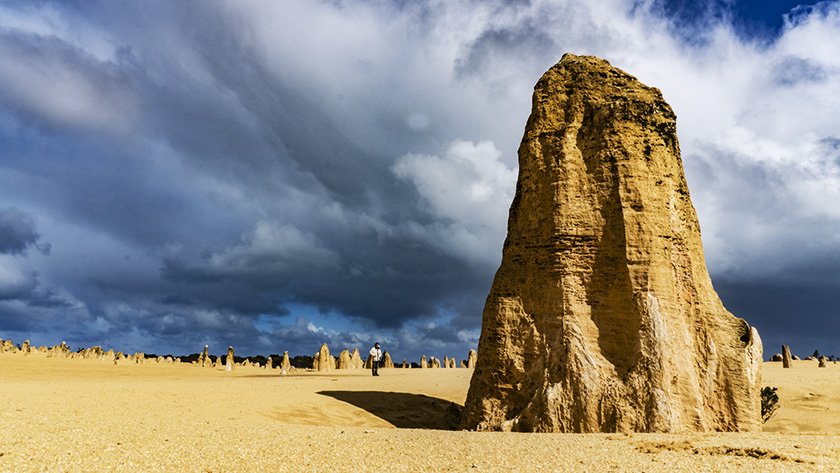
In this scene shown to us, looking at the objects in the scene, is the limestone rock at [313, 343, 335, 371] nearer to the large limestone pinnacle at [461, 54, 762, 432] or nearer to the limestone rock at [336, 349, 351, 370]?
the limestone rock at [336, 349, 351, 370]

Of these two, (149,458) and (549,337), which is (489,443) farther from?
(149,458)

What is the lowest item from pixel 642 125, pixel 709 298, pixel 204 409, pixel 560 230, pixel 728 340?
pixel 204 409

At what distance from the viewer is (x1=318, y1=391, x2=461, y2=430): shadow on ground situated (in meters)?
15.3

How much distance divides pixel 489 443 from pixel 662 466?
2758mm

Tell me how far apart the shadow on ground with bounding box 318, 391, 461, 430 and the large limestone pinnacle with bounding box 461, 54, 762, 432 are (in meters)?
2.17

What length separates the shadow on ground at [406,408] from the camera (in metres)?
15.3

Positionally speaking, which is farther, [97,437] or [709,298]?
[709,298]

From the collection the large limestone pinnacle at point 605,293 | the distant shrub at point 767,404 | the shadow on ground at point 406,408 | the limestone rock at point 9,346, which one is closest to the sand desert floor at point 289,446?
the large limestone pinnacle at point 605,293

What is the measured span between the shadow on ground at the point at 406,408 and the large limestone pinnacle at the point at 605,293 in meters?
2.17

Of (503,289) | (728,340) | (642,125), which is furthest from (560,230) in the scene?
(728,340)

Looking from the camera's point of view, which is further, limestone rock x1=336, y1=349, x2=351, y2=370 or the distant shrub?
limestone rock x1=336, y1=349, x2=351, y2=370

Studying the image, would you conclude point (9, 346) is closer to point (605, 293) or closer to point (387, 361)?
point (387, 361)

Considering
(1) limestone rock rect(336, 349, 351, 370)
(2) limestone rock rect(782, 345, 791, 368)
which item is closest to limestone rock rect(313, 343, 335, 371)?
(1) limestone rock rect(336, 349, 351, 370)

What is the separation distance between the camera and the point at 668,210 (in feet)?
42.9
